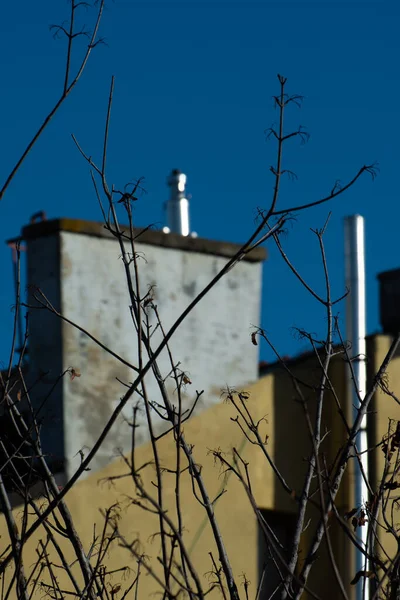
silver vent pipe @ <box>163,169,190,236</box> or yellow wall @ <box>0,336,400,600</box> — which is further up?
silver vent pipe @ <box>163,169,190,236</box>

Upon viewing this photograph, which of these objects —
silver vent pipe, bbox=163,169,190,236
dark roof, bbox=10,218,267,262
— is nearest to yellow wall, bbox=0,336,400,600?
dark roof, bbox=10,218,267,262

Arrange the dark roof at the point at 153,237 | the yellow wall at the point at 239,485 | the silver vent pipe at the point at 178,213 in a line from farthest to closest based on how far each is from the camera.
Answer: the silver vent pipe at the point at 178,213 → the dark roof at the point at 153,237 → the yellow wall at the point at 239,485

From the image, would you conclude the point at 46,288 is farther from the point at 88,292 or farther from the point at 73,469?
the point at 73,469

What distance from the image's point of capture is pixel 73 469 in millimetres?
10688

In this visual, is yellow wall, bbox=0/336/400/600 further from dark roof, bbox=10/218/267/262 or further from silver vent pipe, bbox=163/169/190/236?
silver vent pipe, bbox=163/169/190/236

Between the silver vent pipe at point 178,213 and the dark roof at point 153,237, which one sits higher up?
the silver vent pipe at point 178,213

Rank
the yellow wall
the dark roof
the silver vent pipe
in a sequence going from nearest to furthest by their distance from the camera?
1. the yellow wall
2. the dark roof
3. the silver vent pipe

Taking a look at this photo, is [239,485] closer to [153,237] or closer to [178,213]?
[153,237]

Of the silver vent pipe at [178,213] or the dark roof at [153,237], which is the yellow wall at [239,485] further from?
the silver vent pipe at [178,213]

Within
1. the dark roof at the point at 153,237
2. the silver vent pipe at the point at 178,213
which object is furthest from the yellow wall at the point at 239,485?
the silver vent pipe at the point at 178,213

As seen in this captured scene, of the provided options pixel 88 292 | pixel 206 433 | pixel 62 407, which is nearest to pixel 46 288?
pixel 88 292

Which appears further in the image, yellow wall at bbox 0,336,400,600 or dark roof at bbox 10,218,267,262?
dark roof at bbox 10,218,267,262

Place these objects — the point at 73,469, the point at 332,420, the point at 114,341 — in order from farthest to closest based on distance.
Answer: the point at 332,420, the point at 114,341, the point at 73,469

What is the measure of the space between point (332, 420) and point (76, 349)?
116 inches
